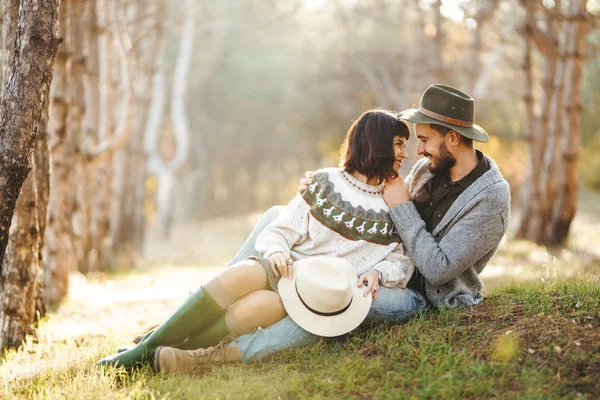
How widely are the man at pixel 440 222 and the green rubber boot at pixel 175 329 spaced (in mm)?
146

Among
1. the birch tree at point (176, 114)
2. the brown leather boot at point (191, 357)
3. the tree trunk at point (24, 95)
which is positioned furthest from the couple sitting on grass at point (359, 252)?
the birch tree at point (176, 114)

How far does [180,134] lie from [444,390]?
1719cm

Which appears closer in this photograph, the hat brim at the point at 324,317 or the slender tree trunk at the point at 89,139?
the hat brim at the point at 324,317

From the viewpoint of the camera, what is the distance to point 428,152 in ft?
14.5

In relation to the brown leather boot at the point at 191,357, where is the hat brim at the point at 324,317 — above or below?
above

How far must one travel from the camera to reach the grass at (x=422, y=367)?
3352 mm

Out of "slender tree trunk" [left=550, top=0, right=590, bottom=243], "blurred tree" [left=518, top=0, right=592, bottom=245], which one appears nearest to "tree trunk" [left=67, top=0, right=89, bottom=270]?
"blurred tree" [left=518, top=0, right=592, bottom=245]

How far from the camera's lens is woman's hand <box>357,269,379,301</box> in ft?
13.1

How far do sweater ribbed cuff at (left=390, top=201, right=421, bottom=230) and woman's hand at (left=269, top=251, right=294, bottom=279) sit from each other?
75cm

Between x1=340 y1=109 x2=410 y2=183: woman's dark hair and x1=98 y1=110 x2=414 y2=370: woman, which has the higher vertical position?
x1=340 y1=109 x2=410 y2=183: woman's dark hair

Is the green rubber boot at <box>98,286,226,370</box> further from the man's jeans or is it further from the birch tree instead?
the birch tree

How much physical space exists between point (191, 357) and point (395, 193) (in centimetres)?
167

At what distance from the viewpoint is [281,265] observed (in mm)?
3971

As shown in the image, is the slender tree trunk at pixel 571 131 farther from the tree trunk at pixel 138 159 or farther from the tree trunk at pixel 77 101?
the tree trunk at pixel 138 159
